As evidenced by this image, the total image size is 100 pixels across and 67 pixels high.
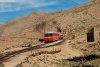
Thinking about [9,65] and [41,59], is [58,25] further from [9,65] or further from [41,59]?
[9,65]

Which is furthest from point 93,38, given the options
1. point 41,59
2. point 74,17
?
point 74,17

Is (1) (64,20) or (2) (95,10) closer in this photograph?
(2) (95,10)

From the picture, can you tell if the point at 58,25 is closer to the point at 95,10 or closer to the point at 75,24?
the point at 75,24

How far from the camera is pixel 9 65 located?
11352 millimetres

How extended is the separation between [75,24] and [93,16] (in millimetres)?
9832

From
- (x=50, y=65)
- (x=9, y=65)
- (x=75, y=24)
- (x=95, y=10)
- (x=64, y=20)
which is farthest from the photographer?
(x=64, y=20)

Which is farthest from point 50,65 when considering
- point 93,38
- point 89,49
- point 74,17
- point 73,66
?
point 74,17

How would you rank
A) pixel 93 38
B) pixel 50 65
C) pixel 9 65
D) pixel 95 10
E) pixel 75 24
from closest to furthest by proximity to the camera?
pixel 9 65 < pixel 50 65 < pixel 93 38 < pixel 75 24 < pixel 95 10

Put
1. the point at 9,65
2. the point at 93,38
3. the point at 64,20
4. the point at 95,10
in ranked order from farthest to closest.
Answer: the point at 64,20, the point at 95,10, the point at 93,38, the point at 9,65

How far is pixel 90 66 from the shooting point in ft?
51.6

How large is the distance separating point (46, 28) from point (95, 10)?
28783mm

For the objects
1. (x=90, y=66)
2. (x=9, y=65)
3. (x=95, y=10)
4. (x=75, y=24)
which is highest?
(x=95, y=10)

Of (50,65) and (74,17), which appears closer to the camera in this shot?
(50,65)

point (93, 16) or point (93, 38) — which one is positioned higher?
point (93, 16)
